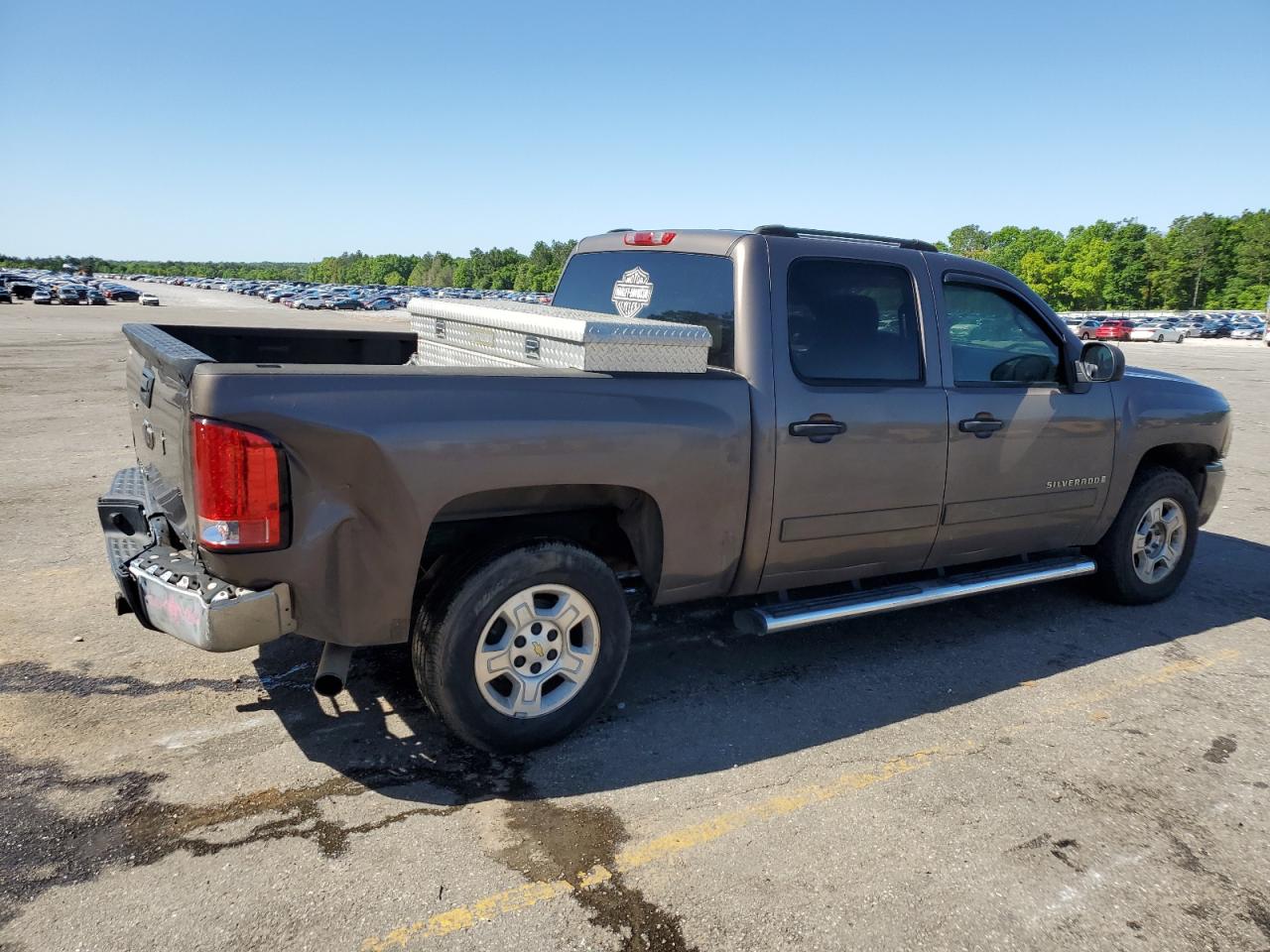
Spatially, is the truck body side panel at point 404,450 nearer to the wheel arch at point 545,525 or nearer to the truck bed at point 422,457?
the truck bed at point 422,457

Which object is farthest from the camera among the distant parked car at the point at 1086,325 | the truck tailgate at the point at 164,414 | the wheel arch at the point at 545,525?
the distant parked car at the point at 1086,325

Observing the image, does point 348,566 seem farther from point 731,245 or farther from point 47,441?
point 47,441

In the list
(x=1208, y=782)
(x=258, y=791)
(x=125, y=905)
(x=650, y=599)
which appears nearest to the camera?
(x=125, y=905)

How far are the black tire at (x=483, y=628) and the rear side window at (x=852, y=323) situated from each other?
1328 mm

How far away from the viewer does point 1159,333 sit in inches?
2318

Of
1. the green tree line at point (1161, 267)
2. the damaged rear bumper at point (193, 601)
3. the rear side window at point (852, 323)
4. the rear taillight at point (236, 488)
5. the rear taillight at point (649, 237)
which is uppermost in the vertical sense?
the green tree line at point (1161, 267)

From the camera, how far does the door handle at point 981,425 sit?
168 inches

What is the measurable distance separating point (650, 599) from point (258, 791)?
1645 millimetres

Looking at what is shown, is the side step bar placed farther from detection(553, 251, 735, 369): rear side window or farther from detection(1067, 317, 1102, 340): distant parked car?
detection(1067, 317, 1102, 340): distant parked car

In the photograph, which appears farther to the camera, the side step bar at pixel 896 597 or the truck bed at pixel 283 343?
the truck bed at pixel 283 343

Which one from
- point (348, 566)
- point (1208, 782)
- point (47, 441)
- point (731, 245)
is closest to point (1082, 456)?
→ point (1208, 782)

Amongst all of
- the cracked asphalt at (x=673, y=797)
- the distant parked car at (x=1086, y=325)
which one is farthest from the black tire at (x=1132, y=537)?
the distant parked car at (x=1086, y=325)

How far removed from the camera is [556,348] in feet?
11.6

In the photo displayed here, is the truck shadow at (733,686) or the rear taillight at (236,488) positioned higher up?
the rear taillight at (236,488)
